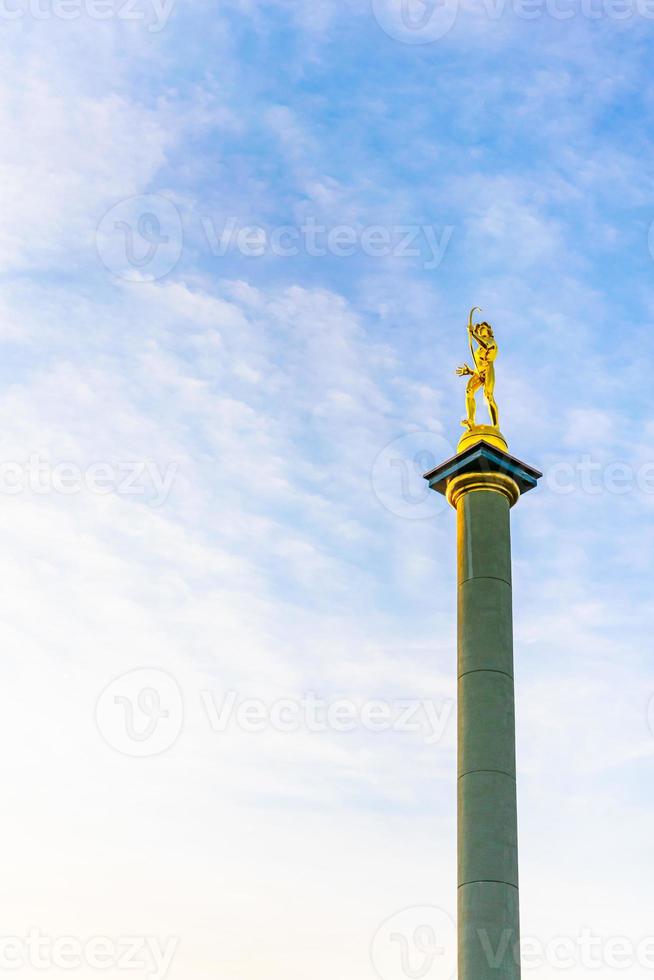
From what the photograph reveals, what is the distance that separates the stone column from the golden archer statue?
90.2 inches

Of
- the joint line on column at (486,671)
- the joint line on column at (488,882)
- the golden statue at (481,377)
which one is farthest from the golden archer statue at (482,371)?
the joint line on column at (488,882)

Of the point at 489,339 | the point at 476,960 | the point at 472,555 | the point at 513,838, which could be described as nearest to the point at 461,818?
the point at 513,838

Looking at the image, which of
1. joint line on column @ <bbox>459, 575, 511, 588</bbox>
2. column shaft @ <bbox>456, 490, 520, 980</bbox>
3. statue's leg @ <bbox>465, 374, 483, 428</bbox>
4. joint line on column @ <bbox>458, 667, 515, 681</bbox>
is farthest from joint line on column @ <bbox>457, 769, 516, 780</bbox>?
statue's leg @ <bbox>465, 374, 483, 428</bbox>

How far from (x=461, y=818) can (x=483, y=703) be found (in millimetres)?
2840

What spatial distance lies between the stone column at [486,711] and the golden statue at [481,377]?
128 centimetres

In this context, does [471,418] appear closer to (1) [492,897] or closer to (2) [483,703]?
(2) [483,703]

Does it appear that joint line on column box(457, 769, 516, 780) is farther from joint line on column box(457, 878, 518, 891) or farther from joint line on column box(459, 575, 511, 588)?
joint line on column box(459, 575, 511, 588)

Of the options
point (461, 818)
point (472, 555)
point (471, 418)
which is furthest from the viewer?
point (471, 418)

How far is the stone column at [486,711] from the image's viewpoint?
95.0 ft

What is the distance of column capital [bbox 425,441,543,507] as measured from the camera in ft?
112

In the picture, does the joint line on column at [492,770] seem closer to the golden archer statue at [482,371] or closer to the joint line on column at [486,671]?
the joint line on column at [486,671]

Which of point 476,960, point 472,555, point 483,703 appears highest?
point 472,555

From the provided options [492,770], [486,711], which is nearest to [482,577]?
[486,711]

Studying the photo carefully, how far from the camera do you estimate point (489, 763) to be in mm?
30578
